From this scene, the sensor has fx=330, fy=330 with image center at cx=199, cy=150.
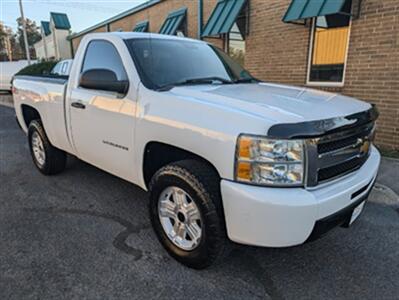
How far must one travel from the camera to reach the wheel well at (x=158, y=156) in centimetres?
274

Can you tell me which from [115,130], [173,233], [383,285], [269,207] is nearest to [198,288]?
[173,233]

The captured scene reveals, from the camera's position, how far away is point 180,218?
2705mm

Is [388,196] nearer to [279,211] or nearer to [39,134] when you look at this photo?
[279,211]

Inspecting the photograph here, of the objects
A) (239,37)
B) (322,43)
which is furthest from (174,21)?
(322,43)

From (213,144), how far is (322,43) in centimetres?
566

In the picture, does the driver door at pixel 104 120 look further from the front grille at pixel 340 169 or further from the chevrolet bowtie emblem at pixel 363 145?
the chevrolet bowtie emblem at pixel 363 145

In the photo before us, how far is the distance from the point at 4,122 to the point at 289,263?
33.7 ft

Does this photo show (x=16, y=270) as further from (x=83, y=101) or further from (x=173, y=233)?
(x=83, y=101)

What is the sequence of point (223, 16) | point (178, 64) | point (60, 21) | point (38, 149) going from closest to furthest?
point (178, 64) < point (38, 149) < point (223, 16) < point (60, 21)

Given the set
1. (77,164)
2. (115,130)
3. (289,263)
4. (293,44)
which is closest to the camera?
(289,263)

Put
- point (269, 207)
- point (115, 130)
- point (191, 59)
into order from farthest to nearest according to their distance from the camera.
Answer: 1. point (191, 59)
2. point (115, 130)
3. point (269, 207)

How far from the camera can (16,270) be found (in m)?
2.60

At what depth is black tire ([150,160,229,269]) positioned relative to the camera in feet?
7.59

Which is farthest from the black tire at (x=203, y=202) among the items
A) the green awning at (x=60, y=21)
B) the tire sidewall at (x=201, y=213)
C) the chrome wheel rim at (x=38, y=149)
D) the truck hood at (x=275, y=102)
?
the green awning at (x=60, y=21)
